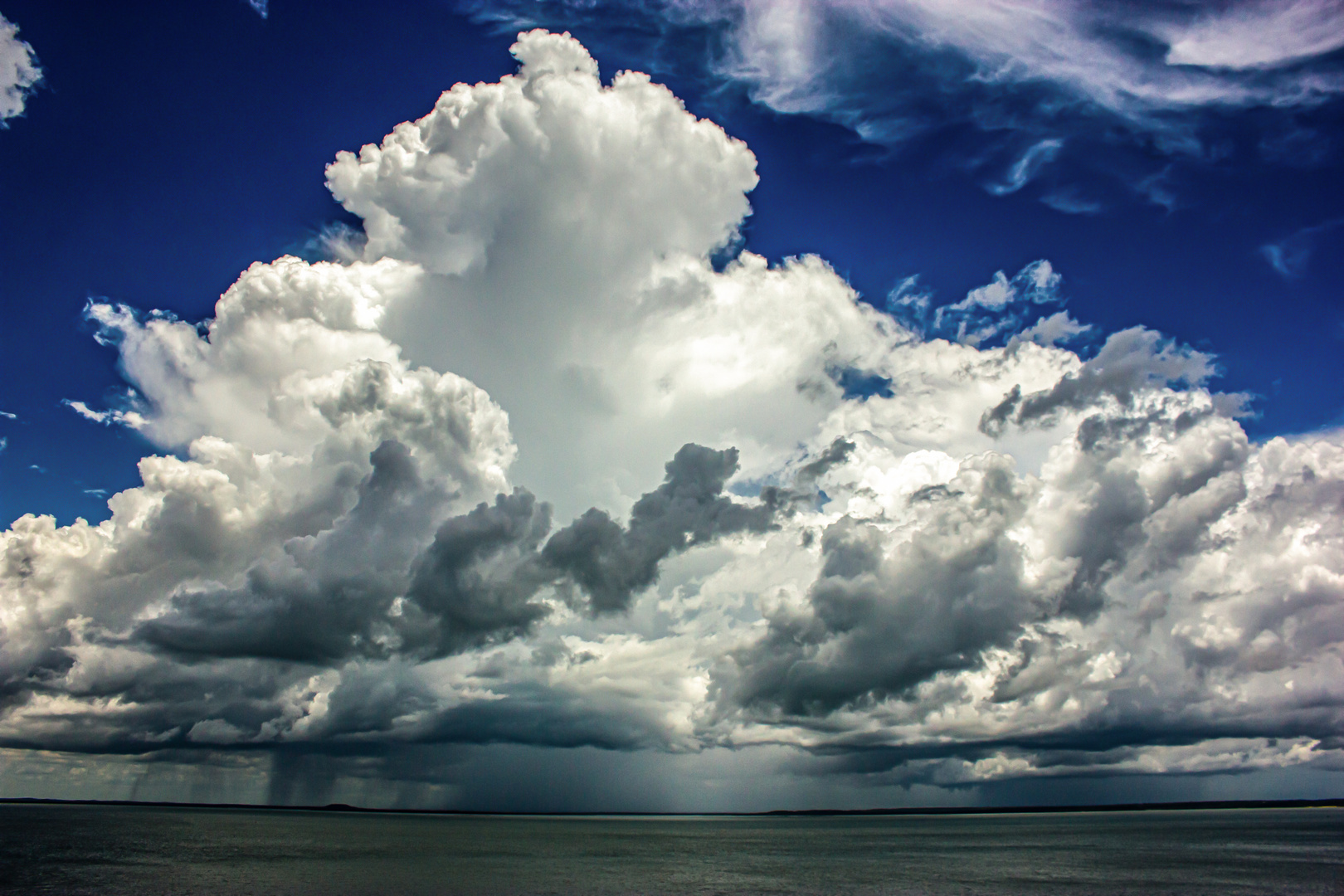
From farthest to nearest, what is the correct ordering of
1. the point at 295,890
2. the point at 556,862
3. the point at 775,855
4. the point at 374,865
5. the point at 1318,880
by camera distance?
1. the point at 775,855
2. the point at 556,862
3. the point at 374,865
4. the point at 1318,880
5. the point at 295,890

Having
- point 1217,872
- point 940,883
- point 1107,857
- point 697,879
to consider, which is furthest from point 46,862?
point 1107,857

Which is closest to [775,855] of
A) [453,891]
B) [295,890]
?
[453,891]

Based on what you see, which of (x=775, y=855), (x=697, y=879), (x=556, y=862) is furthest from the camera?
(x=775, y=855)

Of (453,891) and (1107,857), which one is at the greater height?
(453,891)

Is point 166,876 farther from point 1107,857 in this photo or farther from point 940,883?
point 1107,857

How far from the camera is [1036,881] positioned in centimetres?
12400

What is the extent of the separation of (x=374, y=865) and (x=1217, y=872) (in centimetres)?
15861

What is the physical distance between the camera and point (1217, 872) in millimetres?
134000

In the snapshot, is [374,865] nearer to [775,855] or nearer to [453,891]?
[453,891]

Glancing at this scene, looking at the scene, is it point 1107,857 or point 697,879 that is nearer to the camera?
point 697,879

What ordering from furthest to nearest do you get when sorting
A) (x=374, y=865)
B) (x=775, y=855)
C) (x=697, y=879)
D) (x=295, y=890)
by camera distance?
(x=775, y=855) → (x=374, y=865) → (x=697, y=879) → (x=295, y=890)

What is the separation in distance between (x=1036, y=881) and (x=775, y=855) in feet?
278

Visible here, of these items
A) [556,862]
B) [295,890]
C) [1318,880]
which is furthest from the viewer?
[556,862]

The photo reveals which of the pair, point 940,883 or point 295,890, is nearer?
Answer: point 295,890
